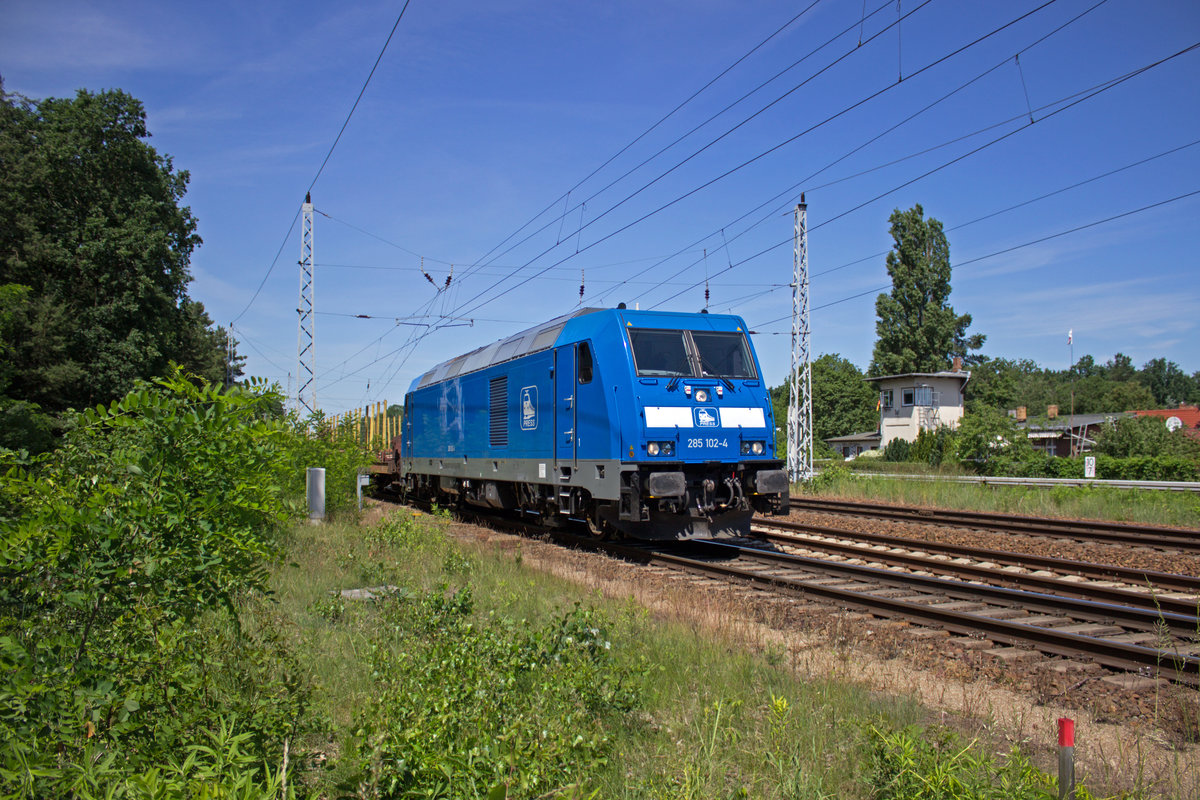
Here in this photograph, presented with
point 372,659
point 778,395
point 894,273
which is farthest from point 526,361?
point 778,395

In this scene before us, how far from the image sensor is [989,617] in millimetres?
7270

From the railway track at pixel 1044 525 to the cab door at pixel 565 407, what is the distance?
8147 millimetres

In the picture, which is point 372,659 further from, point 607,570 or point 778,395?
point 778,395

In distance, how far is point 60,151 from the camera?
30031 mm

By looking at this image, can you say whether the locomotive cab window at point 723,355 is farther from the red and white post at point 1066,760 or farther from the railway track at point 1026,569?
the red and white post at point 1066,760

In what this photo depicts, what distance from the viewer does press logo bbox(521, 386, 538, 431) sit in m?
12.8

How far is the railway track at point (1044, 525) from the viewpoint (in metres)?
12.1

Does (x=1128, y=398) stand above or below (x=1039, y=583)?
above

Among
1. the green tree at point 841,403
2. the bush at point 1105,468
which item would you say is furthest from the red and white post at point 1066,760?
the green tree at point 841,403

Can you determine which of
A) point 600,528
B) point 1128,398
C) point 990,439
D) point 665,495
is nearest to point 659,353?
point 665,495

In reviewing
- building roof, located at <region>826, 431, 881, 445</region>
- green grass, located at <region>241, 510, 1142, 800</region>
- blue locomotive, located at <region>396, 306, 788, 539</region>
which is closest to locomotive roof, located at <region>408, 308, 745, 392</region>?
blue locomotive, located at <region>396, 306, 788, 539</region>

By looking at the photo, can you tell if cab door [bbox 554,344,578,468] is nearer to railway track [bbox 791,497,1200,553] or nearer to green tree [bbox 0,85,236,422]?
railway track [bbox 791,497,1200,553]

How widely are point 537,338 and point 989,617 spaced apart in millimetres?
8383

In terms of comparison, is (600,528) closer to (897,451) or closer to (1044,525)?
(1044,525)
